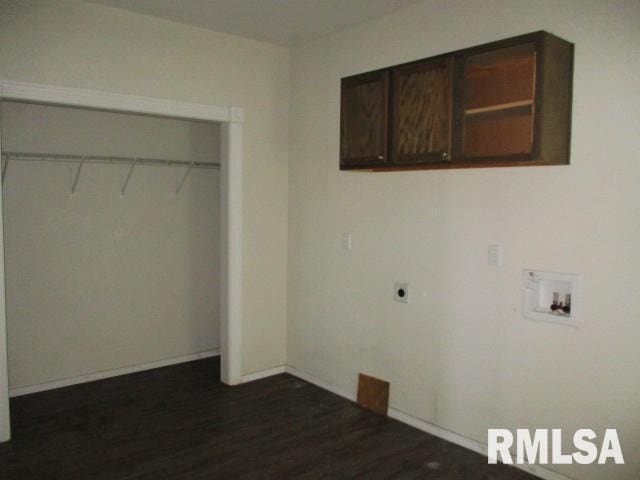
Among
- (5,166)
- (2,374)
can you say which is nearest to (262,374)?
(2,374)

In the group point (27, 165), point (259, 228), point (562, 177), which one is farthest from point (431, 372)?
point (27, 165)

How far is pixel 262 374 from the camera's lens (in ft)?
14.4

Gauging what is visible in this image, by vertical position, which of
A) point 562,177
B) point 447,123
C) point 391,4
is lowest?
point 562,177

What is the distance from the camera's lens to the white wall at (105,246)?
3.89m

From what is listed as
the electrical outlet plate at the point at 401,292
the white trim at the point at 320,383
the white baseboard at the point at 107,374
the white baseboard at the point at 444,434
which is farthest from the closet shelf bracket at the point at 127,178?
the electrical outlet plate at the point at 401,292

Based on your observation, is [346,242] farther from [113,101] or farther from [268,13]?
[113,101]

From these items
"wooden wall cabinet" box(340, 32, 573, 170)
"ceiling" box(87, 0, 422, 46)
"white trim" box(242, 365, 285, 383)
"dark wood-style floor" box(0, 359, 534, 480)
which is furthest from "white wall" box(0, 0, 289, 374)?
"wooden wall cabinet" box(340, 32, 573, 170)

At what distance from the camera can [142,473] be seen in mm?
2863

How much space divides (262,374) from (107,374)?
4.22ft

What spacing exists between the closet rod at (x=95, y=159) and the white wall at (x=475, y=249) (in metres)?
0.98

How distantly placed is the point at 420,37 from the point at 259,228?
6.27 ft

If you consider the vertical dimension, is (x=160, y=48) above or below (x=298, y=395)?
above

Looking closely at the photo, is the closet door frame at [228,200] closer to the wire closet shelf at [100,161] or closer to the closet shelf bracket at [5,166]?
the wire closet shelf at [100,161]

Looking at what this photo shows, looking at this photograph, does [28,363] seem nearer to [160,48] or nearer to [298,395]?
[298,395]
